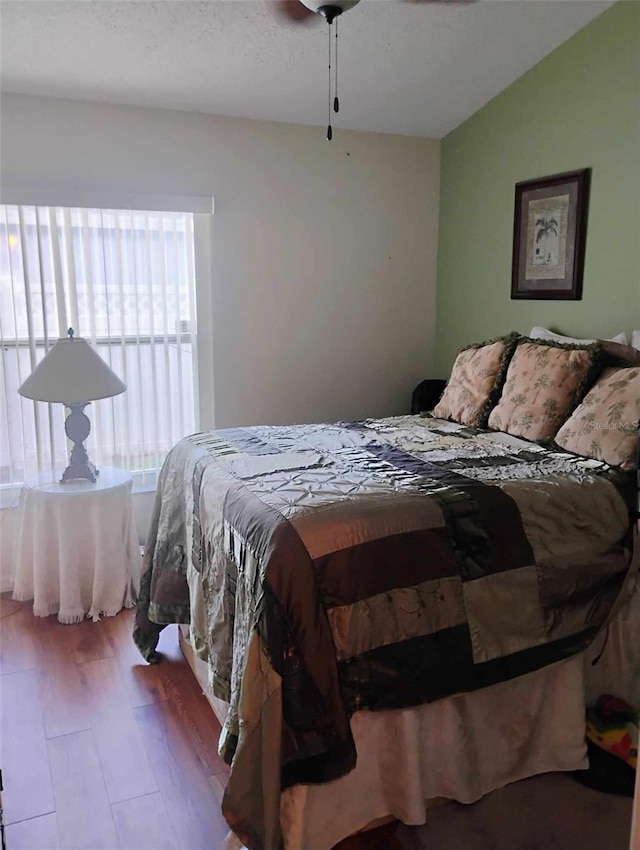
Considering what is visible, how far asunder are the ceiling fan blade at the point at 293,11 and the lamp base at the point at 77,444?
5.99ft

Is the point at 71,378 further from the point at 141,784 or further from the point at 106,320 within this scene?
the point at 141,784

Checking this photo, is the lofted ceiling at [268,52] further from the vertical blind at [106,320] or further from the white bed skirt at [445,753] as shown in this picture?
the white bed skirt at [445,753]

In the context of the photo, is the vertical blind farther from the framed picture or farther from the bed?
the framed picture

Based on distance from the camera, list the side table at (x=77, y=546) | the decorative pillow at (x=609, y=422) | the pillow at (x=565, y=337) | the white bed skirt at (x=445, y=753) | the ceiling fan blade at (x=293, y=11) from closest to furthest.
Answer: the white bed skirt at (x=445, y=753) → the decorative pillow at (x=609, y=422) → the ceiling fan blade at (x=293, y=11) → the pillow at (x=565, y=337) → the side table at (x=77, y=546)

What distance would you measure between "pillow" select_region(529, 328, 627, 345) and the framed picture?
0.57 ft

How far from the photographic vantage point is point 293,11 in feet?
8.45

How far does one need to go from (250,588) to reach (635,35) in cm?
261

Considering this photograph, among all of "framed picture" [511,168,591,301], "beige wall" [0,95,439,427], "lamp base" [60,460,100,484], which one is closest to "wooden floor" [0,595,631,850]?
"lamp base" [60,460,100,484]

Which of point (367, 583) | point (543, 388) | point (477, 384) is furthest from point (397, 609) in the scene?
point (477, 384)

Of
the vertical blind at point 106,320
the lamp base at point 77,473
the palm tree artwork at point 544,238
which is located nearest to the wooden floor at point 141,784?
the lamp base at point 77,473

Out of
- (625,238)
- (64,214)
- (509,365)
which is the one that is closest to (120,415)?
(64,214)

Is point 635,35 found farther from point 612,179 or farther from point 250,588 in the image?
point 250,588

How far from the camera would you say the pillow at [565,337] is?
270cm

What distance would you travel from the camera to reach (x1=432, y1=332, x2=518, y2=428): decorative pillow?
9.60 feet
